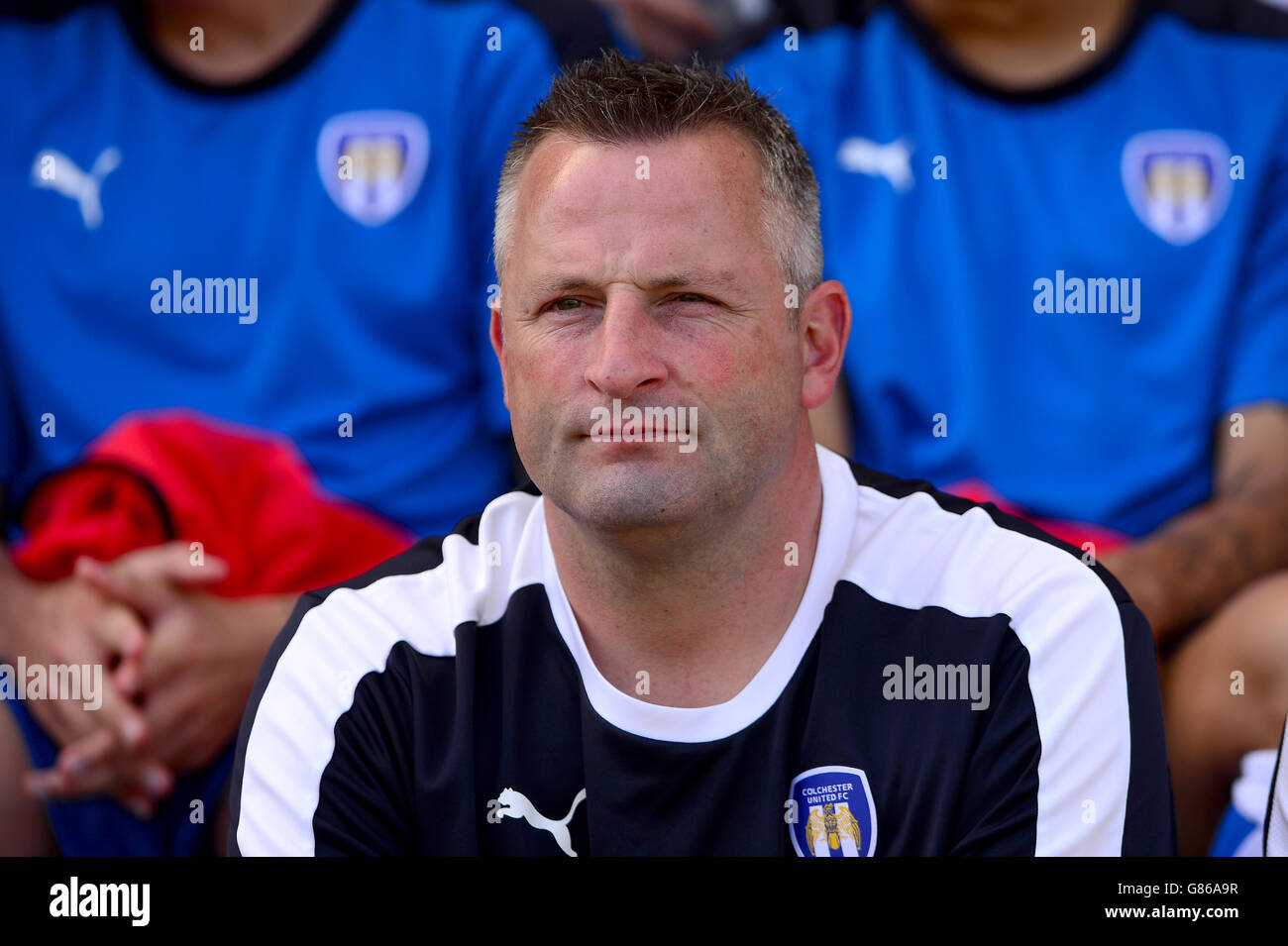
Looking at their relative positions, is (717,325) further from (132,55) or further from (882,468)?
(132,55)

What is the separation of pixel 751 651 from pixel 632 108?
603 mm

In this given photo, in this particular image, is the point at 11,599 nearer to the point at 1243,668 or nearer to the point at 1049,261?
the point at 1049,261

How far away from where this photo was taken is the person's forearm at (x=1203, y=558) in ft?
6.59

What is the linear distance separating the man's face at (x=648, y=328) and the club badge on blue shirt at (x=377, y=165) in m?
0.88

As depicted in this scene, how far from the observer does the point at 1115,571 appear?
2002mm

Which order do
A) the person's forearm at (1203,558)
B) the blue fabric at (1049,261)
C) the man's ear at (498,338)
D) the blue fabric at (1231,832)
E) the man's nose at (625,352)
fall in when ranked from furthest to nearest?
the blue fabric at (1049,261) < the person's forearm at (1203,558) < the blue fabric at (1231,832) < the man's ear at (498,338) < the man's nose at (625,352)

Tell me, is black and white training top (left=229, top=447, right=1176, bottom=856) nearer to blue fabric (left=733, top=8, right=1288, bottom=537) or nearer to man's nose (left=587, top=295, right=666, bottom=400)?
man's nose (left=587, top=295, right=666, bottom=400)

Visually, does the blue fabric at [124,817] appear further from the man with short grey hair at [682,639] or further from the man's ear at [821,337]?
the man's ear at [821,337]

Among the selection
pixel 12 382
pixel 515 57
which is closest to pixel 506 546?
pixel 515 57

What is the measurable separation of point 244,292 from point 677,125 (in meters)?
1.09

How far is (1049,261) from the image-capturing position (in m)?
2.15
